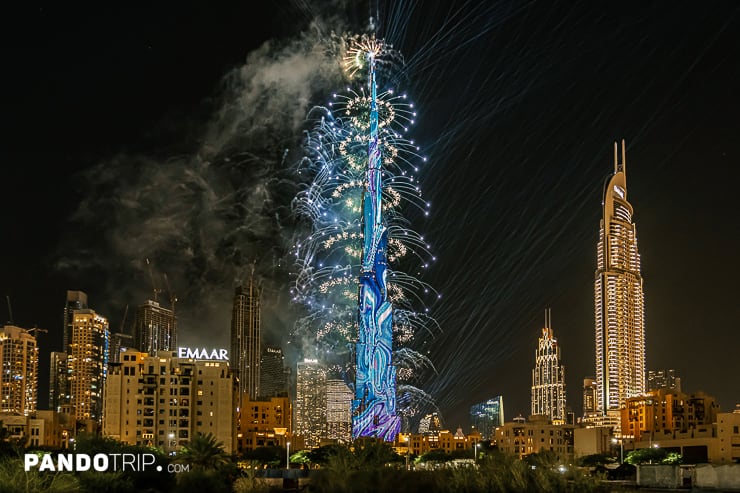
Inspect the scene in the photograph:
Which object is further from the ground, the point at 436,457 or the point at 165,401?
the point at 165,401

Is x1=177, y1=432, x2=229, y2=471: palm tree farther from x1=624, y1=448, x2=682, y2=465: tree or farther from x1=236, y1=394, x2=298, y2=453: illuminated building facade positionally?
x1=236, y1=394, x2=298, y2=453: illuminated building facade

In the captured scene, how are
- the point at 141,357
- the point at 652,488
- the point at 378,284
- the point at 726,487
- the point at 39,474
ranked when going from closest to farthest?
the point at 39,474 → the point at 726,487 → the point at 652,488 → the point at 378,284 → the point at 141,357

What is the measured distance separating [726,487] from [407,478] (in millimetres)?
19356

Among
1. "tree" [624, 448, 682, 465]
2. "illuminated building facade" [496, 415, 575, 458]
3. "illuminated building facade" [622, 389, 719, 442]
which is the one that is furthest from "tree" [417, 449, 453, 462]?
"illuminated building facade" [622, 389, 719, 442]

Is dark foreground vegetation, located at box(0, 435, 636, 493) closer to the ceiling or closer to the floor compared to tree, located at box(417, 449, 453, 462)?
closer to the ceiling

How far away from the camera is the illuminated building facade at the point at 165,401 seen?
117062 mm

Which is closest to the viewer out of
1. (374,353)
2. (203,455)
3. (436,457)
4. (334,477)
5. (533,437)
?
(334,477)

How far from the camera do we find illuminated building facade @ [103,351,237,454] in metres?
117

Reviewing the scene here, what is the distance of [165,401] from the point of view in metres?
119

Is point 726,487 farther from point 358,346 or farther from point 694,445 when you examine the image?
point 694,445

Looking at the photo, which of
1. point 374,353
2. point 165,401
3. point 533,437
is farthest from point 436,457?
point 533,437

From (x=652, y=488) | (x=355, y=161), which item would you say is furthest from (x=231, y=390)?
(x=652, y=488)

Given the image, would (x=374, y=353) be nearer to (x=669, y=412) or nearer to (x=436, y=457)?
(x=436, y=457)

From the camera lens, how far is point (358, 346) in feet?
335
